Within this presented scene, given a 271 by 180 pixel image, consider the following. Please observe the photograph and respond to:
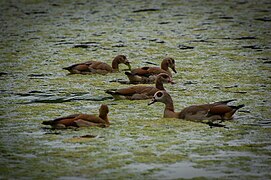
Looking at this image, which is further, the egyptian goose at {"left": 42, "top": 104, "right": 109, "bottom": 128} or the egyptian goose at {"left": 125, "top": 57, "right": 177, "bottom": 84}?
the egyptian goose at {"left": 125, "top": 57, "right": 177, "bottom": 84}

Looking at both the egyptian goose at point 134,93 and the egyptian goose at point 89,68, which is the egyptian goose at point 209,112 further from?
the egyptian goose at point 89,68

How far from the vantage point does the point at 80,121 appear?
724 centimetres

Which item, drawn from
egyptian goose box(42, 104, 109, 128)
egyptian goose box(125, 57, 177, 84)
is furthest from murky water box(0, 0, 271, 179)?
egyptian goose box(125, 57, 177, 84)

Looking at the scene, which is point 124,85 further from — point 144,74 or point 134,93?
point 134,93

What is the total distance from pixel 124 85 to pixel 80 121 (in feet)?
8.79

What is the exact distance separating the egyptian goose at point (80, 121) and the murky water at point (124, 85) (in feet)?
0.26

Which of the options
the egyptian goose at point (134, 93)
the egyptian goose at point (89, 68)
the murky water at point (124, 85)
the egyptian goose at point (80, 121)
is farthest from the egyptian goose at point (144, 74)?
the egyptian goose at point (80, 121)

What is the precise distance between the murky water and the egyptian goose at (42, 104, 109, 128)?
0.08m

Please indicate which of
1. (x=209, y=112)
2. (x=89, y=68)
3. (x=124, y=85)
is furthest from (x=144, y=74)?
(x=209, y=112)

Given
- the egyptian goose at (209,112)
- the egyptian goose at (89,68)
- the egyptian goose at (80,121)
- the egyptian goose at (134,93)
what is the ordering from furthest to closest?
the egyptian goose at (89,68) → the egyptian goose at (134,93) → the egyptian goose at (209,112) → the egyptian goose at (80,121)

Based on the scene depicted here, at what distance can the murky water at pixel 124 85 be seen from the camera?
613 cm

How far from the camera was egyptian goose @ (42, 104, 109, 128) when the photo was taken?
722 cm

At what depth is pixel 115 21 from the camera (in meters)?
16.1

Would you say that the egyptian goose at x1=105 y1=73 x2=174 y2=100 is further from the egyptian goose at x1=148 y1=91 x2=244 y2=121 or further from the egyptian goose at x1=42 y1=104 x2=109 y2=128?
the egyptian goose at x1=42 y1=104 x2=109 y2=128
